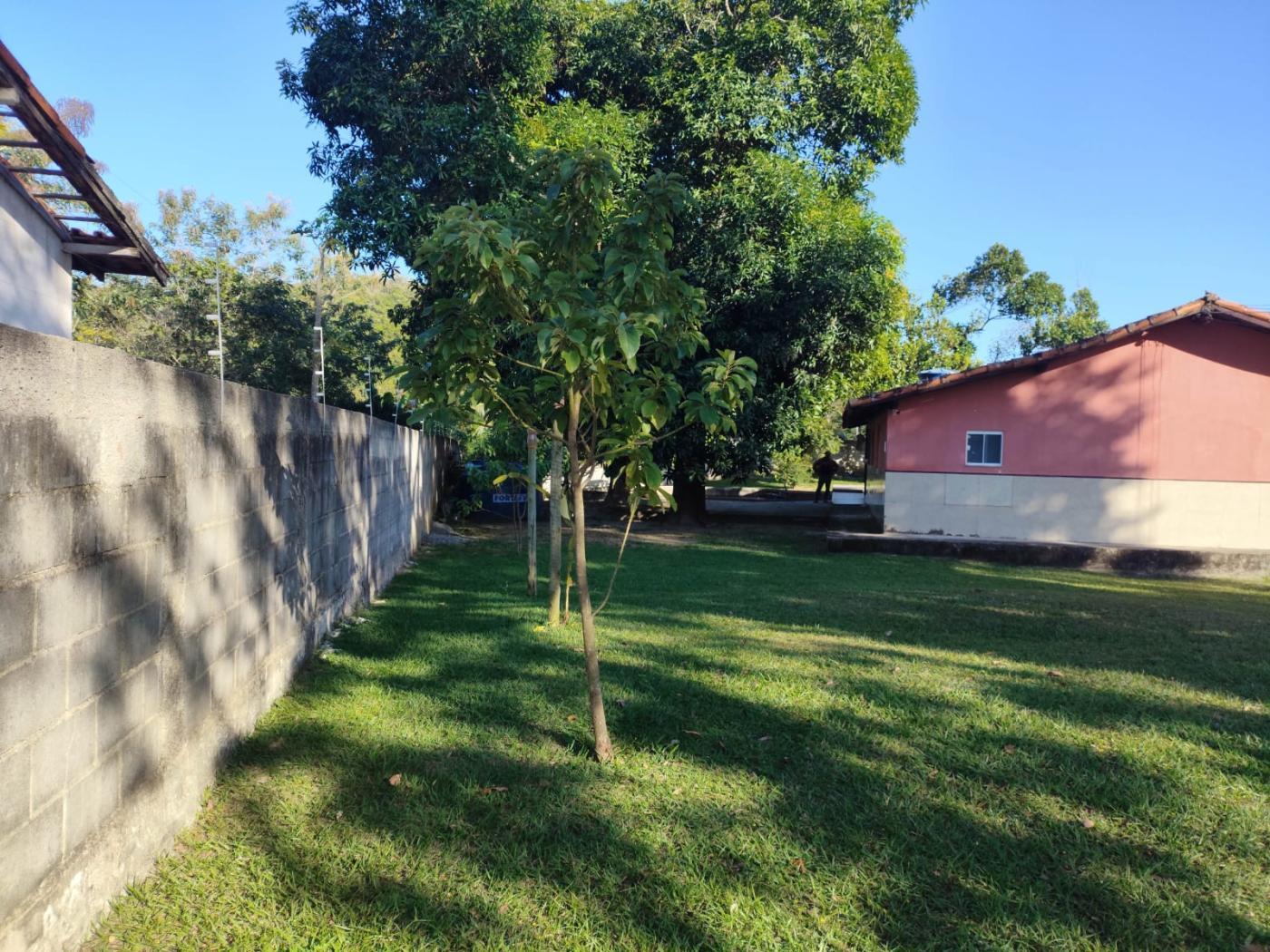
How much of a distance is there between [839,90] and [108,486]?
1722 cm

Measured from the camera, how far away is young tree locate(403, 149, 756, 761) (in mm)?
3770

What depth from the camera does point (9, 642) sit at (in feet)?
7.95

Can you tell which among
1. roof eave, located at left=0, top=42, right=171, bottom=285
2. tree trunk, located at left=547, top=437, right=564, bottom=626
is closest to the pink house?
tree trunk, located at left=547, top=437, right=564, bottom=626

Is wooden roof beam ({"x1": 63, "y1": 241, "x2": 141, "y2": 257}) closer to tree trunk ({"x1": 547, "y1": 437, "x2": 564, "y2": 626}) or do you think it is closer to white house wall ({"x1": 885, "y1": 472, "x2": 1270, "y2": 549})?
tree trunk ({"x1": 547, "y1": 437, "x2": 564, "y2": 626})

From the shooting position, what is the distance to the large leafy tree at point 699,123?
15.6m

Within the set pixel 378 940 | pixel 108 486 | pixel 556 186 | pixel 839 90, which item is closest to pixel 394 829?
pixel 378 940

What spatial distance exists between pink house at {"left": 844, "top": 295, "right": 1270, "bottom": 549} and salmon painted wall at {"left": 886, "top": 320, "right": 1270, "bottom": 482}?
2 centimetres

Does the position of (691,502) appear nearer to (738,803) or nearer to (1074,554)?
(1074,554)

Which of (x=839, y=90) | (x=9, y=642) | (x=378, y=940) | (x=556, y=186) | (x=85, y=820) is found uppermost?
(x=839, y=90)

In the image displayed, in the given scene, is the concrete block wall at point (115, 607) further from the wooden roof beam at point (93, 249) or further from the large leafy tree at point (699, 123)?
the large leafy tree at point (699, 123)

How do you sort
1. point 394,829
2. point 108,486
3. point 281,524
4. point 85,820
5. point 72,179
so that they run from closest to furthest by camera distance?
point 85,820 < point 108,486 < point 394,829 < point 281,524 < point 72,179

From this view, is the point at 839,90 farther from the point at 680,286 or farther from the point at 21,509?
Answer: the point at 21,509

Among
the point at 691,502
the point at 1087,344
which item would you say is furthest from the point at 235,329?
the point at 1087,344

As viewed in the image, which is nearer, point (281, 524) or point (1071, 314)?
point (281, 524)
